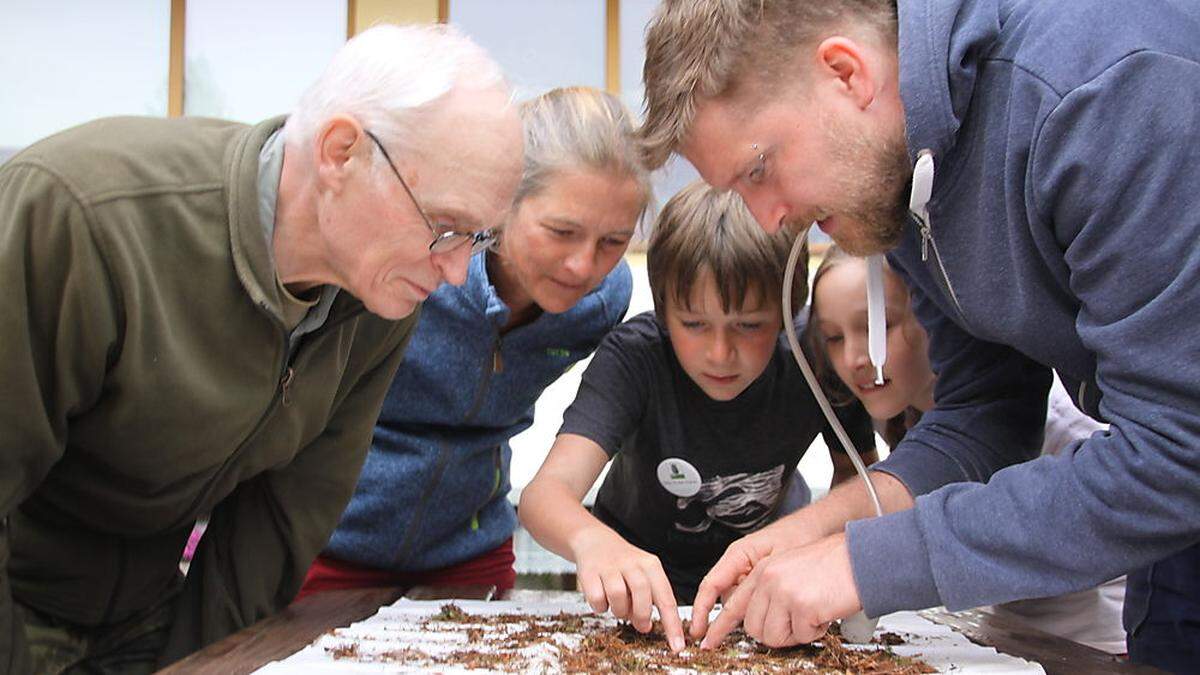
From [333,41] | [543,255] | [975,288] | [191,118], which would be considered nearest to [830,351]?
[543,255]

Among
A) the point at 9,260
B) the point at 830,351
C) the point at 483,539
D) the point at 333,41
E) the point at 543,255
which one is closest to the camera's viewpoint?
the point at 9,260

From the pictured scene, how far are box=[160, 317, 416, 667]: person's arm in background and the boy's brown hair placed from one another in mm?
442

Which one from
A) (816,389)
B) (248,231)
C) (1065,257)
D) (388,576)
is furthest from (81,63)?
(1065,257)

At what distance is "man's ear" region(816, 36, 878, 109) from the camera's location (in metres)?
1.25

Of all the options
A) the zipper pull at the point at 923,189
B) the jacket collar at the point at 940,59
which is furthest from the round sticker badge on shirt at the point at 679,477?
the jacket collar at the point at 940,59

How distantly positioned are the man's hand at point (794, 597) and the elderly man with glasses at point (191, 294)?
1.79ft

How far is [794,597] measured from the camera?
1.25m

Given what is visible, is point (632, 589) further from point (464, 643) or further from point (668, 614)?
point (464, 643)

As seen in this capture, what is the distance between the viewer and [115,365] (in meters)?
1.28

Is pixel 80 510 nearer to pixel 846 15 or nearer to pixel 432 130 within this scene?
pixel 432 130

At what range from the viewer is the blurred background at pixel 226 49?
5.11m

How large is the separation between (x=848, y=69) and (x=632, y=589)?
67 centimetres

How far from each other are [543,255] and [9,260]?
813mm

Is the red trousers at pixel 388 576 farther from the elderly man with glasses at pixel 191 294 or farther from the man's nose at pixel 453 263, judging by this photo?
the man's nose at pixel 453 263
